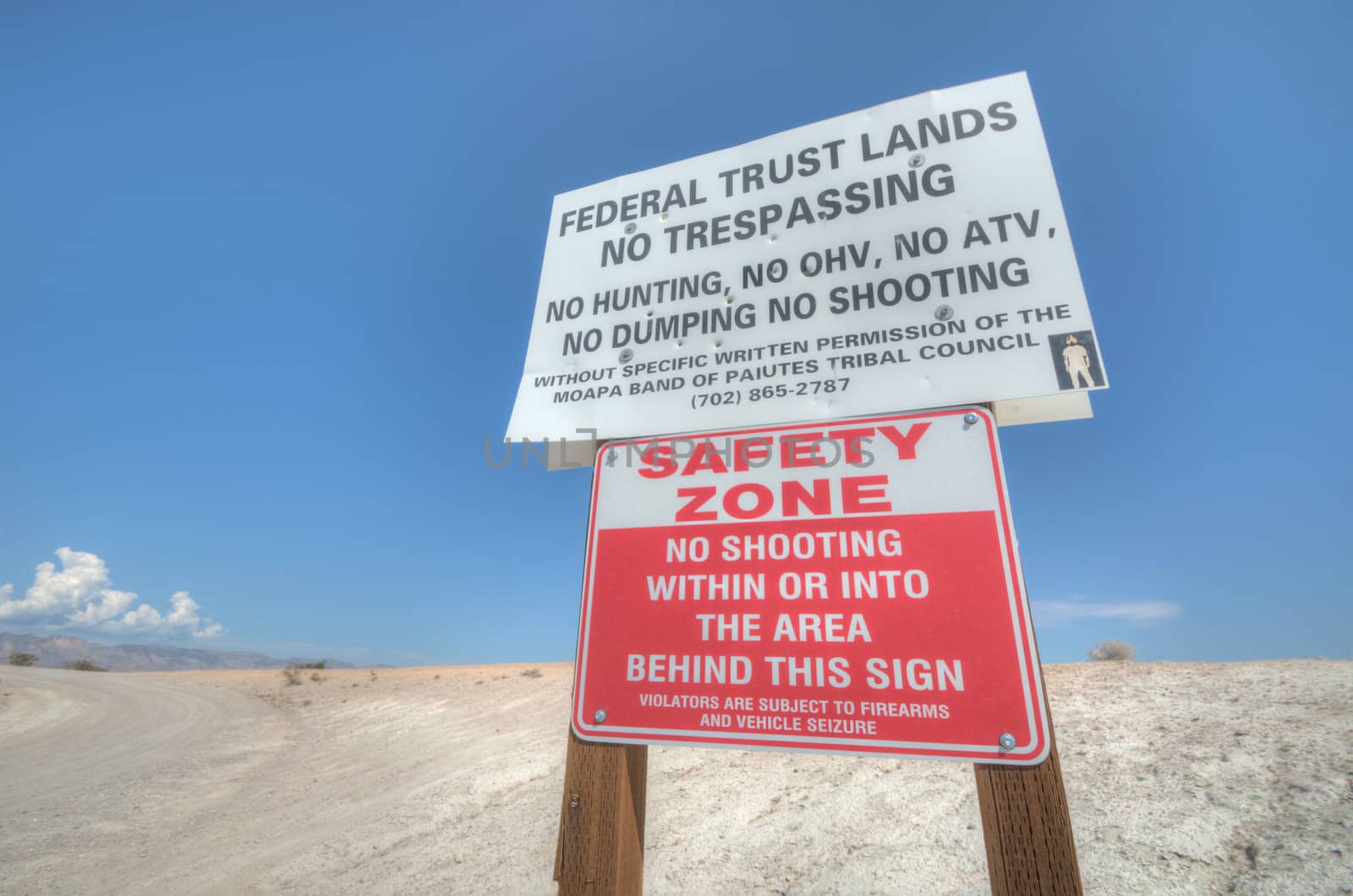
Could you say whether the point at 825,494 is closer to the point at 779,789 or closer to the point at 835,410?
the point at 835,410

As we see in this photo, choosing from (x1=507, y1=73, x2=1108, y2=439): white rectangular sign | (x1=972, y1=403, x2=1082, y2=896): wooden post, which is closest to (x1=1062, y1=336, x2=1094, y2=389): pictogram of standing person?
(x1=507, y1=73, x2=1108, y2=439): white rectangular sign

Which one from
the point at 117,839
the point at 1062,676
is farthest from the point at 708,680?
the point at 117,839

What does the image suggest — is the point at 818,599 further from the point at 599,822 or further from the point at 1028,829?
the point at 599,822

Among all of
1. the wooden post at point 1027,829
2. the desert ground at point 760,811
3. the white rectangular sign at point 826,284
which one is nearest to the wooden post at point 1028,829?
the wooden post at point 1027,829

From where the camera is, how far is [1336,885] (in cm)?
350

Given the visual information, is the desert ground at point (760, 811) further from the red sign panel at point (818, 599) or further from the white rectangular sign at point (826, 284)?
the white rectangular sign at point (826, 284)

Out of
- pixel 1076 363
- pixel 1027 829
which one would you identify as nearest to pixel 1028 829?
pixel 1027 829

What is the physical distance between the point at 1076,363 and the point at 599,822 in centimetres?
207

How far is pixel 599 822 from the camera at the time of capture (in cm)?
174

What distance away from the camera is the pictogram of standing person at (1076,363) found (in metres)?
1.71

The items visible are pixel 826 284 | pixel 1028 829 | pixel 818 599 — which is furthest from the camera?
pixel 826 284

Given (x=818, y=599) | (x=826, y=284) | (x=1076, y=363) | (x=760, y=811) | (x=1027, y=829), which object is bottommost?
(x=760, y=811)

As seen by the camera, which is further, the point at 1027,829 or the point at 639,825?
the point at 639,825

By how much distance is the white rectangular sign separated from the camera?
188 centimetres
